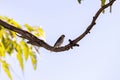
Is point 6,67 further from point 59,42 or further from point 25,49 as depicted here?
point 59,42

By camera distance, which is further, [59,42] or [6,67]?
[6,67]

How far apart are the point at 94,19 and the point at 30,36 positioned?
248 millimetres

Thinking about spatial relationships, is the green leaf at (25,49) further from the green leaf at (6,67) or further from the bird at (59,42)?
the bird at (59,42)

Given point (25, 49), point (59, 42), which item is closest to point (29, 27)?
point (25, 49)

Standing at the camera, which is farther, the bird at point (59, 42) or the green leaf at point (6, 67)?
the green leaf at point (6, 67)

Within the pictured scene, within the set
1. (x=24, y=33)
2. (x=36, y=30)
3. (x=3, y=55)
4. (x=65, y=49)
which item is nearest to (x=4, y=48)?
(x=3, y=55)

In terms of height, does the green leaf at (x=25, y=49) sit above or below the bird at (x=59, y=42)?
below

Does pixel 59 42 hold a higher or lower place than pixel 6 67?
higher

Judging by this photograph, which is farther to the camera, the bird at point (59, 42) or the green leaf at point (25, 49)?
the green leaf at point (25, 49)

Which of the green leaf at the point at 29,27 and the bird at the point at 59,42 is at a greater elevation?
the bird at the point at 59,42

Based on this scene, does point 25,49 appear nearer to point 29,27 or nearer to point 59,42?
point 29,27

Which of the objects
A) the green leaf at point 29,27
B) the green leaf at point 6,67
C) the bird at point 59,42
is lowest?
the green leaf at point 6,67

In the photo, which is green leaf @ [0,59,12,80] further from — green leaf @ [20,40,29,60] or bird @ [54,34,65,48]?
bird @ [54,34,65,48]

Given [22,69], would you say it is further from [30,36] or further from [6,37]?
[30,36]
